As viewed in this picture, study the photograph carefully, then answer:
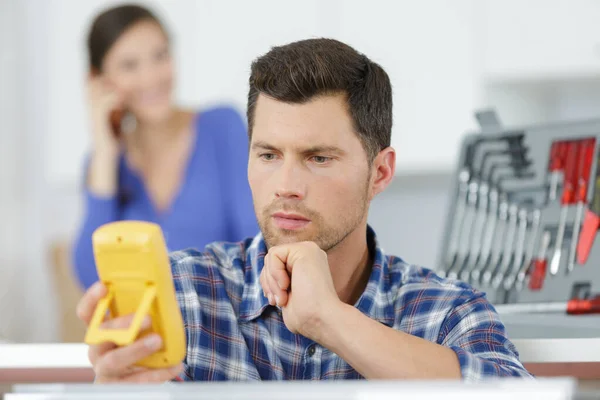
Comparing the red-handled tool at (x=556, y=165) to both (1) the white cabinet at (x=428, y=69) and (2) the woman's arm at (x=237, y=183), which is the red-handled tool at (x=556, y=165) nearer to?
(2) the woman's arm at (x=237, y=183)

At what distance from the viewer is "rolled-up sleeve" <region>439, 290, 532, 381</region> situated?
105cm

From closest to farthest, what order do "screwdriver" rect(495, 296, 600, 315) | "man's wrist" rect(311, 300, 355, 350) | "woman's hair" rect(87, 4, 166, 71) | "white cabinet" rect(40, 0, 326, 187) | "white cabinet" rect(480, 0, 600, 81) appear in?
"man's wrist" rect(311, 300, 355, 350) < "screwdriver" rect(495, 296, 600, 315) < "woman's hair" rect(87, 4, 166, 71) < "white cabinet" rect(480, 0, 600, 81) < "white cabinet" rect(40, 0, 326, 187)

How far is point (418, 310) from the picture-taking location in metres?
1.24

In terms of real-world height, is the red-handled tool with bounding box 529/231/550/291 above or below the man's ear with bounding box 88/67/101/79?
below

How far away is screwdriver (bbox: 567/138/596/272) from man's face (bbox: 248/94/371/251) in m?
0.50

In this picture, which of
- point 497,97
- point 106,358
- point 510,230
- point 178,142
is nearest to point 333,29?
point 497,97

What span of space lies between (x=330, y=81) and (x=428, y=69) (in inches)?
74.6

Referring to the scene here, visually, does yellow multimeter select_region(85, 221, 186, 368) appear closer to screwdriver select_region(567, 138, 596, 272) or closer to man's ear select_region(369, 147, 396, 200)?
man's ear select_region(369, 147, 396, 200)

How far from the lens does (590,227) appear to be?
5.08 feet

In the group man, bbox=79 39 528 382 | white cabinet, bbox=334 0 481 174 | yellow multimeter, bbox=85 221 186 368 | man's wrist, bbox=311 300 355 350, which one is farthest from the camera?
white cabinet, bbox=334 0 481 174

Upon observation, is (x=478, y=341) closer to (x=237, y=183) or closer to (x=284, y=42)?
(x=237, y=183)

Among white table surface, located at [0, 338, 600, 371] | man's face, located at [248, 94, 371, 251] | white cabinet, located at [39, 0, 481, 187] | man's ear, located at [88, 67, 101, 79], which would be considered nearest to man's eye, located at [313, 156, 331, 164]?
man's face, located at [248, 94, 371, 251]

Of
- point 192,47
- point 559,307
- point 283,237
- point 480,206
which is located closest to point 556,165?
point 480,206

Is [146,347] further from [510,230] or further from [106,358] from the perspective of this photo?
[510,230]
